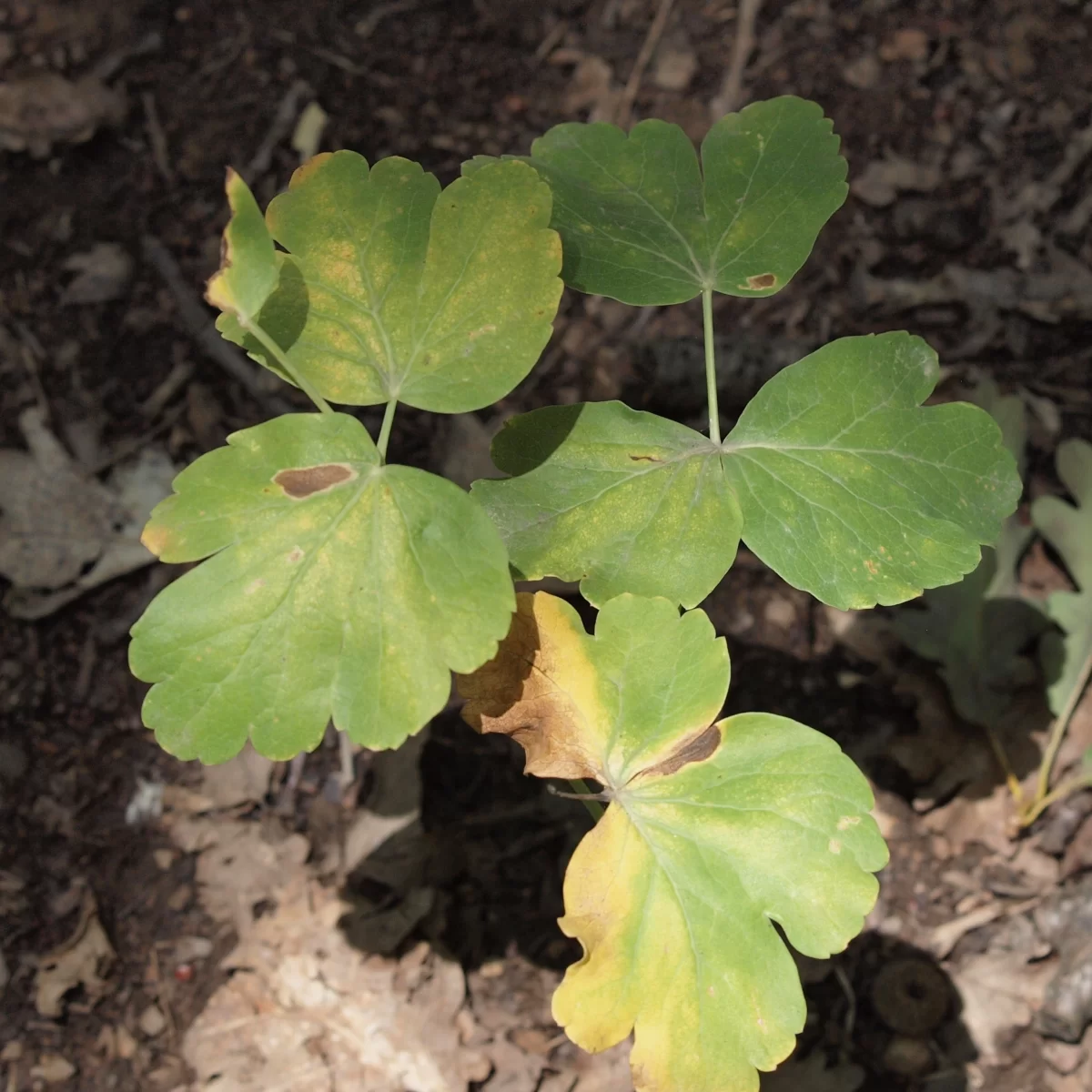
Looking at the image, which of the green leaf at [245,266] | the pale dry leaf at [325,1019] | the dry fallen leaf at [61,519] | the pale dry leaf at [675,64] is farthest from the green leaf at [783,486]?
the pale dry leaf at [675,64]

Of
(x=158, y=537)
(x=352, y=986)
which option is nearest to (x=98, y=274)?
(x=158, y=537)

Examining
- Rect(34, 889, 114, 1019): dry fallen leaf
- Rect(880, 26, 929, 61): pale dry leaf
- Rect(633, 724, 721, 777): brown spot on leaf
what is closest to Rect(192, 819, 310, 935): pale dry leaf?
Rect(34, 889, 114, 1019): dry fallen leaf

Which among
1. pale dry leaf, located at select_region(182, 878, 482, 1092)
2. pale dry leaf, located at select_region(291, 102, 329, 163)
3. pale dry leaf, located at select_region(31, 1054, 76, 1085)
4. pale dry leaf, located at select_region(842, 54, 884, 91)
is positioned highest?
pale dry leaf, located at select_region(842, 54, 884, 91)

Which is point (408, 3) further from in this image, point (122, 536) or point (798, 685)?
point (798, 685)

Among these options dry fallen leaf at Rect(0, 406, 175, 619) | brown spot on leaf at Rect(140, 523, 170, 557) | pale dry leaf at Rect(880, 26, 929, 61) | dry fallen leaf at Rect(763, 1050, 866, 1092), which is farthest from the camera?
pale dry leaf at Rect(880, 26, 929, 61)

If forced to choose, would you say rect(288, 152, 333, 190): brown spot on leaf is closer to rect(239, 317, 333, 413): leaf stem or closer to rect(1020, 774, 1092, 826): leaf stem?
rect(239, 317, 333, 413): leaf stem

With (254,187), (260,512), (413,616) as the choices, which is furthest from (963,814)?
(254,187)
